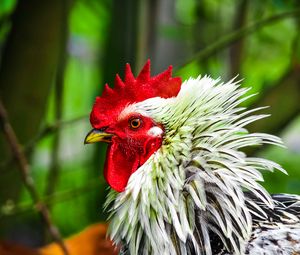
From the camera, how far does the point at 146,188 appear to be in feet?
9.87

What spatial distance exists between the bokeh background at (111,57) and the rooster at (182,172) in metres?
1.39

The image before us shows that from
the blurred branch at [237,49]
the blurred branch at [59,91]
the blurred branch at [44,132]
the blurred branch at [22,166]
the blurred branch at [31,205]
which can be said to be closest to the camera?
the blurred branch at [22,166]

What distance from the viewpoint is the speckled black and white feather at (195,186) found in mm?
2967

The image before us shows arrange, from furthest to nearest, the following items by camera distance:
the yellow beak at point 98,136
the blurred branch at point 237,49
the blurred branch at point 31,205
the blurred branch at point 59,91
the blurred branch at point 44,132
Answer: the blurred branch at point 237,49
the blurred branch at point 59,91
the blurred branch at point 31,205
the blurred branch at point 44,132
the yellow beak at point 98,136

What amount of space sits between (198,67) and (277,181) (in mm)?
1207

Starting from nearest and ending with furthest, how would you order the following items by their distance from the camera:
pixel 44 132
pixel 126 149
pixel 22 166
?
pixel 126 149 → pixel 22 166 → pixel 44 132

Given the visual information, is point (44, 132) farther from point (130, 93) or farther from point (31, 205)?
point (130, 93)

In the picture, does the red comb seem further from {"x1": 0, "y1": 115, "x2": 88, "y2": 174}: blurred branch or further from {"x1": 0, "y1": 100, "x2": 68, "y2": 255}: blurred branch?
{"x1": 0, "y1": 115, "x2": 88, "y2": 174}: blurred branch

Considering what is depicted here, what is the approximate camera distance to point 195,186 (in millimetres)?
2996

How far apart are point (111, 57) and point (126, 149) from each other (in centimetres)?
269

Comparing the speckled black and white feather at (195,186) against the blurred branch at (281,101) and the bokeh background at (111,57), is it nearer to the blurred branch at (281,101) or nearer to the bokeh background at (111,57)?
the bokeh background at (111,57)

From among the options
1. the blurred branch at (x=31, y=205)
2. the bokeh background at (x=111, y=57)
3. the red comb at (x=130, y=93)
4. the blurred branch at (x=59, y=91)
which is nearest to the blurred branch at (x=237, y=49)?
the bokeh background at (x=111, y=57)

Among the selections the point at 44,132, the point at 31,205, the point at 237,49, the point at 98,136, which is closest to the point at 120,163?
the point at 98,136

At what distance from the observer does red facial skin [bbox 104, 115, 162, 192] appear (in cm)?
305
